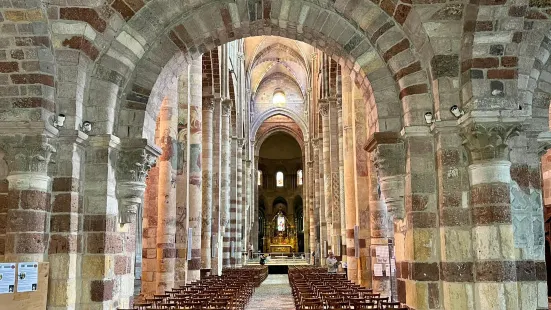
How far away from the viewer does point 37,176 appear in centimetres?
758

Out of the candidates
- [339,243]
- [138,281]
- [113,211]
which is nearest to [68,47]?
[113,211]

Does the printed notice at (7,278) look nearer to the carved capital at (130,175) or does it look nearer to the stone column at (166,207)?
the carved capital at (130,175)

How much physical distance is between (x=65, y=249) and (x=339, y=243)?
45.5 feet

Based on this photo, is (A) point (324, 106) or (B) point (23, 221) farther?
(A) point (324, 106)

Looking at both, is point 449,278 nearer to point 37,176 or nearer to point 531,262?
point 531,262

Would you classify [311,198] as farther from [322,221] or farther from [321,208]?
[322,221]

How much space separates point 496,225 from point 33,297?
6.39m

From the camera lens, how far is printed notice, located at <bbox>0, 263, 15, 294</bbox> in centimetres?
677

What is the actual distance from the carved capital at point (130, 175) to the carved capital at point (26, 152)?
1185mm

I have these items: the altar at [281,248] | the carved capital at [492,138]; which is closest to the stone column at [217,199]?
the carved capital at [492,138]

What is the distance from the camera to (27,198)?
7547 mm

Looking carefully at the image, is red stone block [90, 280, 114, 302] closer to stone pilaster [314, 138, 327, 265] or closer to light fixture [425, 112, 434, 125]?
light fixture [425, 112, 434, 125]

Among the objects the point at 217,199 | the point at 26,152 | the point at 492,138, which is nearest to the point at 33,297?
the point at 26,152

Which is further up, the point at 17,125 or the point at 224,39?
the point at 224,39
